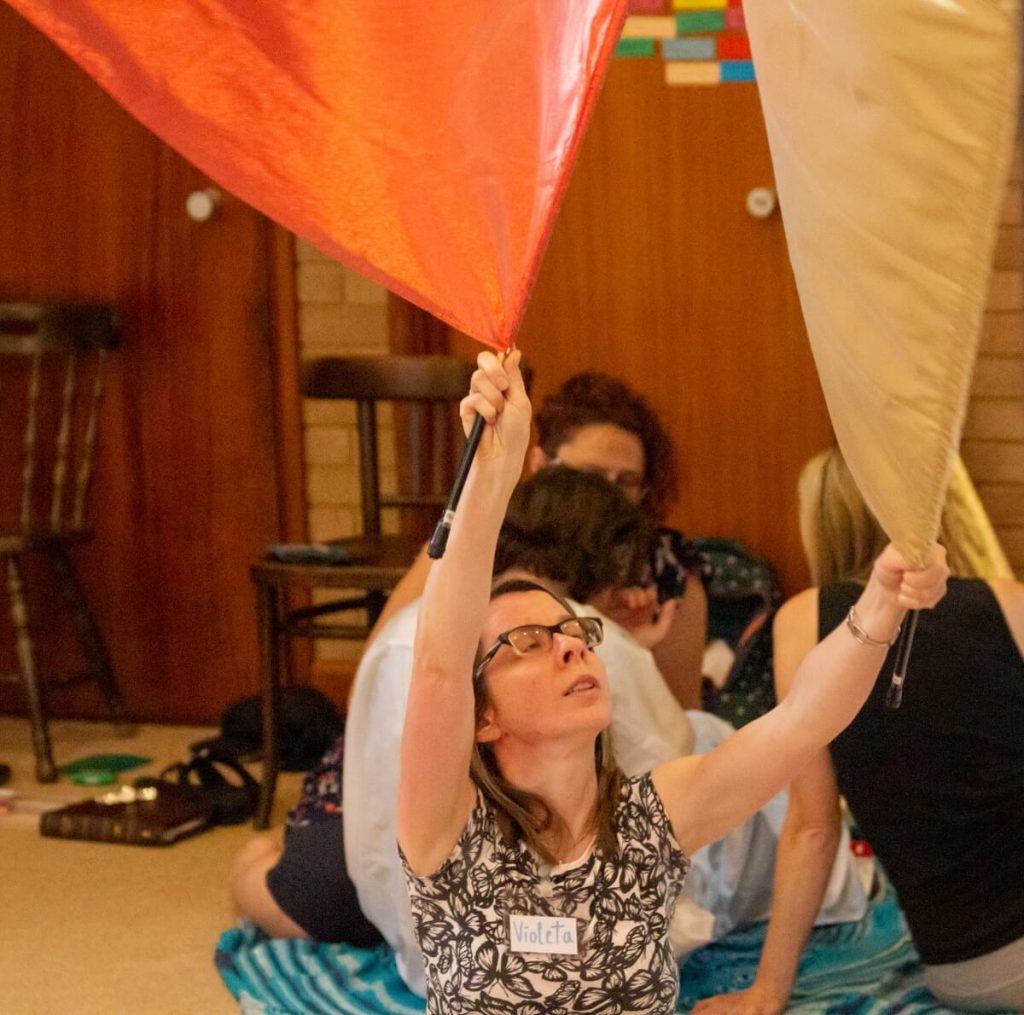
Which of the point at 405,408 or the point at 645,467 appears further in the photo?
the point at 405,408

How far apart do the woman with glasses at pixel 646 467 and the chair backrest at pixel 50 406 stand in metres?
1.31

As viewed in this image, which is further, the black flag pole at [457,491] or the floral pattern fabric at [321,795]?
the floral pattern fabric at [321,795]

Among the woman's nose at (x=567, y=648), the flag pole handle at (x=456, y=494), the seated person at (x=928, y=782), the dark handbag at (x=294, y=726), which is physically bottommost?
the dark handbag at (x=294, y=726)

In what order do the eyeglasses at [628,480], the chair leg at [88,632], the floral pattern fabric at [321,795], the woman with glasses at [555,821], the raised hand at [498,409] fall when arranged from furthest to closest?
1. the chair leg at [88,632]
2. the eyeglasses at [628,480]
3. the floral pattern fabric at [321,795]
4. the woman with glasses at [555,821]
5. the raised hand at [498,409]

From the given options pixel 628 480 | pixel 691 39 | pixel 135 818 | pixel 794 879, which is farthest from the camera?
pixel 691 39

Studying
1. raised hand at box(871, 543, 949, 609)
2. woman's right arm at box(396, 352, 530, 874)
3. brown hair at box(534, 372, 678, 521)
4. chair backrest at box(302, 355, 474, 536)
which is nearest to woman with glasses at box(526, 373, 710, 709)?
brown hair at box(534, 372, 678, 521)

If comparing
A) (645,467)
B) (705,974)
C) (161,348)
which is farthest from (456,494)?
(161,348)

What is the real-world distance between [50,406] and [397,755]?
80.8 inches

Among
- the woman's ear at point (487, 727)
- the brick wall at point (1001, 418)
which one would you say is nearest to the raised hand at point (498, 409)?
the woman's ear at point (487, 727)

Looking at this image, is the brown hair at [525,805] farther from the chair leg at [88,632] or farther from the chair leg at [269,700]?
the chair leg at [88,632]

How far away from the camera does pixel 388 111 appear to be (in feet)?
4.64

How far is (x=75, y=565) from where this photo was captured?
398 centimetres

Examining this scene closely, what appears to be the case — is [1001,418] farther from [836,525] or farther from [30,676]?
[30,676]

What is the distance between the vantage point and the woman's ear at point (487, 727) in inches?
60.8
